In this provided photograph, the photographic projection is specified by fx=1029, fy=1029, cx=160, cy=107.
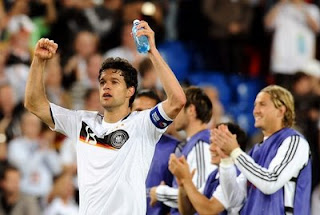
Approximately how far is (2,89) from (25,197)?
65.0 inches

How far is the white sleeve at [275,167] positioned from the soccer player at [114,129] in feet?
2.78

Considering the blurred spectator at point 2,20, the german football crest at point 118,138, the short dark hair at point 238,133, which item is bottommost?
the german football crest at point 118,138

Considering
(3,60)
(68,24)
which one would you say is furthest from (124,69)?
(68,24)

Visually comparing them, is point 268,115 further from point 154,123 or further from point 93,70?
Result: point 93,70

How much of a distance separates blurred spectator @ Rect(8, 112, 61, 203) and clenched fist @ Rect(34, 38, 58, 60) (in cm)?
521

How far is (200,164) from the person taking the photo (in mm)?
9555

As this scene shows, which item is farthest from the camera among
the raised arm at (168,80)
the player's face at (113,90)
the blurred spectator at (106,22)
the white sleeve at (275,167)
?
the blurred spectator at (106,22)

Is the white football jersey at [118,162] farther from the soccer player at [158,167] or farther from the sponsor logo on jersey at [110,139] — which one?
the soccer player at [158,167]

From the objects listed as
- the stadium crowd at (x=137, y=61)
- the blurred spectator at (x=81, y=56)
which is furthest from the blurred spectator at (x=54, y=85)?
the blurred spectator at (x=81, y=56)

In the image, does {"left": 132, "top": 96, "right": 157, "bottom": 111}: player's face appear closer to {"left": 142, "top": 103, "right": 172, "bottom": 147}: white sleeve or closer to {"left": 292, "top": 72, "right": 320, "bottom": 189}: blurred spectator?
{"left": 142, "top": 103, "right": 172, "bottom": 147}: white sleeve

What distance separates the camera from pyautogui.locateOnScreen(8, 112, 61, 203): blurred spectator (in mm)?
13148

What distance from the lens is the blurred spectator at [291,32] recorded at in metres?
16.2

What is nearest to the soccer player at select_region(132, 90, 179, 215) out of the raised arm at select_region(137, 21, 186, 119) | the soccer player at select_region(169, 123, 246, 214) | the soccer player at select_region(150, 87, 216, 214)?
the soccer player at select_region(150, 87, 216, 214)

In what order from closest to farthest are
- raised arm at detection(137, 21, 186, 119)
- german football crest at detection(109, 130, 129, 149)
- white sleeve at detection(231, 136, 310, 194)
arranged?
raised arm at detection(137, 21, 186, 119) < german football crest at detection(109, 130, 129, 149) < white sleeve at detection(231, 136, 310, 194)
